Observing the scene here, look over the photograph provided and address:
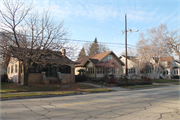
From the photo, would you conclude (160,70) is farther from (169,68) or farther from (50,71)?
(50,71)

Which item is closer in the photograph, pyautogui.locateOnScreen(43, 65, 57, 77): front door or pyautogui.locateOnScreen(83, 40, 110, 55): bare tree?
pyautogui.locateOnScreen(43, 65, 57, 77): front door

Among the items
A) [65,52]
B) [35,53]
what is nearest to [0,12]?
[35,53]

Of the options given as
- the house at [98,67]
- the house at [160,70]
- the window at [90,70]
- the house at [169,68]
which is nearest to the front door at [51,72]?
the house at [98,67]

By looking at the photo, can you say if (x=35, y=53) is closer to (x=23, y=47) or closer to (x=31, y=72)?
(x=23, y=47)

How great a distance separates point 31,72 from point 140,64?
27283mm

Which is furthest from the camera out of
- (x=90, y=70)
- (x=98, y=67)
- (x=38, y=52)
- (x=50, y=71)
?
(x=90, y=70)

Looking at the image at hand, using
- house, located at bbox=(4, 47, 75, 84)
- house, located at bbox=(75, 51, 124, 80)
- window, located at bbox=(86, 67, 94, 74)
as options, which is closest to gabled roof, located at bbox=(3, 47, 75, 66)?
house, located at bbox=(4, 47, 75, 84)

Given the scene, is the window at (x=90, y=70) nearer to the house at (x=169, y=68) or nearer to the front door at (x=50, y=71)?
the front door at (x=50, y=71)

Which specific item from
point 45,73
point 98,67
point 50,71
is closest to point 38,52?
point 45,73

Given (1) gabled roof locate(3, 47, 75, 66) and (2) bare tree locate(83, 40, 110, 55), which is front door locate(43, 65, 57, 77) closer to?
(1) gabled roof locate(3, 47, 75, 66)

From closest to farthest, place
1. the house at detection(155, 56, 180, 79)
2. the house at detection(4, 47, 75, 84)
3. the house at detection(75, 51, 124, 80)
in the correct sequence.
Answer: the house at detection(4, 47, 75, 84), the house at detection(75, 51, 124, 80), the house at detection(155, 56, 180, 79)

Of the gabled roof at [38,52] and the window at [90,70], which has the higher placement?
the gabled roof at [38,52]

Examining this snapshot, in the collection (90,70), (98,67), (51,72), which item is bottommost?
(51,72)

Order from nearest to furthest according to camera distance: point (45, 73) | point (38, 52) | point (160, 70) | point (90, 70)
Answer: point (38, 52) → point (45, 73) → point (90, 70) → point (160, 70)
